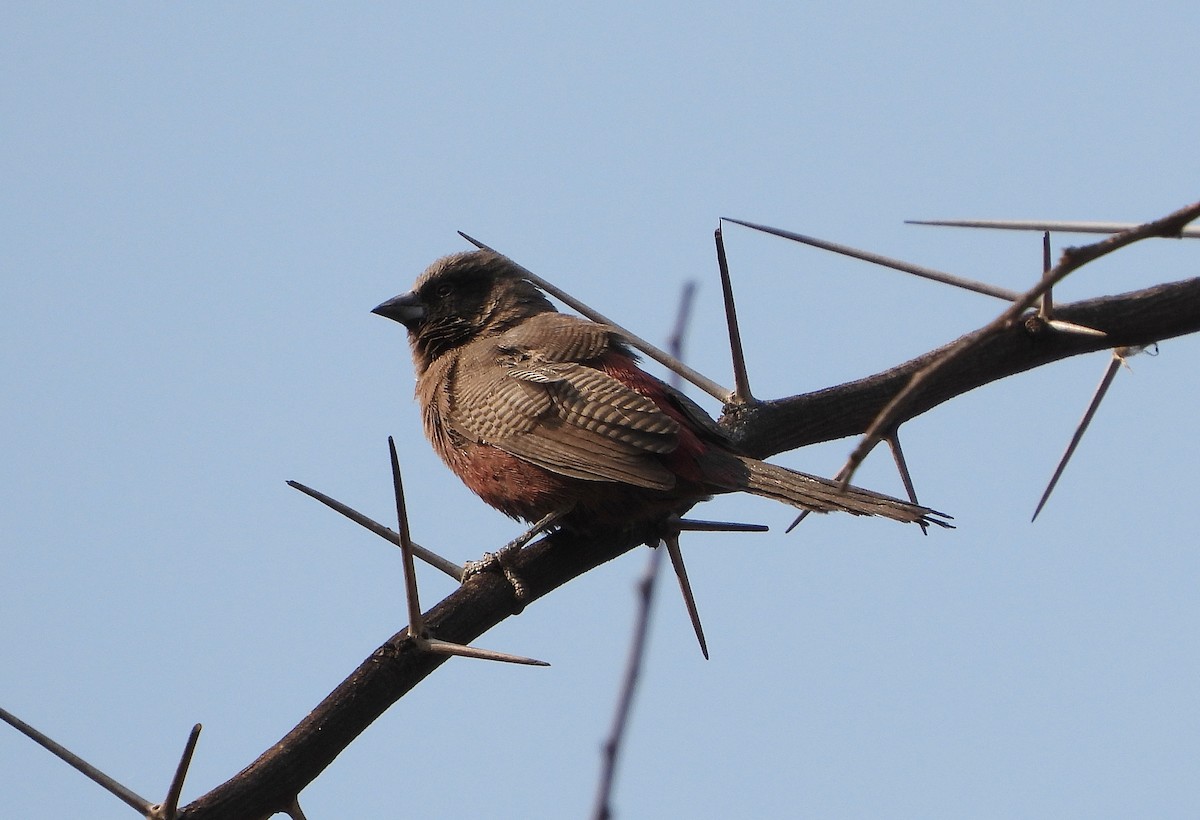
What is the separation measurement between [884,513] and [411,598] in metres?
1.45

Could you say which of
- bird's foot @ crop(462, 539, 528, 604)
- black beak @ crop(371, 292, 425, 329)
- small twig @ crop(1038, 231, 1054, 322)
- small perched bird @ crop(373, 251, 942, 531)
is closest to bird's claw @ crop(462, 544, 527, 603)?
bird's foot @ crop(462, 539, 528, 604)

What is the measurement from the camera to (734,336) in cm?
337

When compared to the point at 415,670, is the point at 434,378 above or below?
above

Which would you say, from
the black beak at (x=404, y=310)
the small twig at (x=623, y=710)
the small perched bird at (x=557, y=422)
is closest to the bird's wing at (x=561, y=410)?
the small perched bird at (x=557, y=422)

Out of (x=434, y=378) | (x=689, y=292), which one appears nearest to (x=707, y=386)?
(x=689, y=292)

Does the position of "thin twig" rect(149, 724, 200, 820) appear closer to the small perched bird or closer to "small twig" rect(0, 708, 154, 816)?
"small twig" rect(0, 708, 154, 816)

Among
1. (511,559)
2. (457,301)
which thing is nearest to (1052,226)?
(511,559)

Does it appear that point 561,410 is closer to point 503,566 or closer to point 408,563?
point 503,566

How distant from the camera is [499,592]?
3.47m

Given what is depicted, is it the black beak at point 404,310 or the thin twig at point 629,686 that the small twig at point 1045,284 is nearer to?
the thin twig at point 629,686

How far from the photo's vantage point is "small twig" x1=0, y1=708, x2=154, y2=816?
2.46 meters

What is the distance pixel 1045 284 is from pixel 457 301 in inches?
176

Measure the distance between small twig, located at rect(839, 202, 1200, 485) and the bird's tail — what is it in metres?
1.63

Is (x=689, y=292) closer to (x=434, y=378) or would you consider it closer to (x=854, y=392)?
(x=854, y=392)
